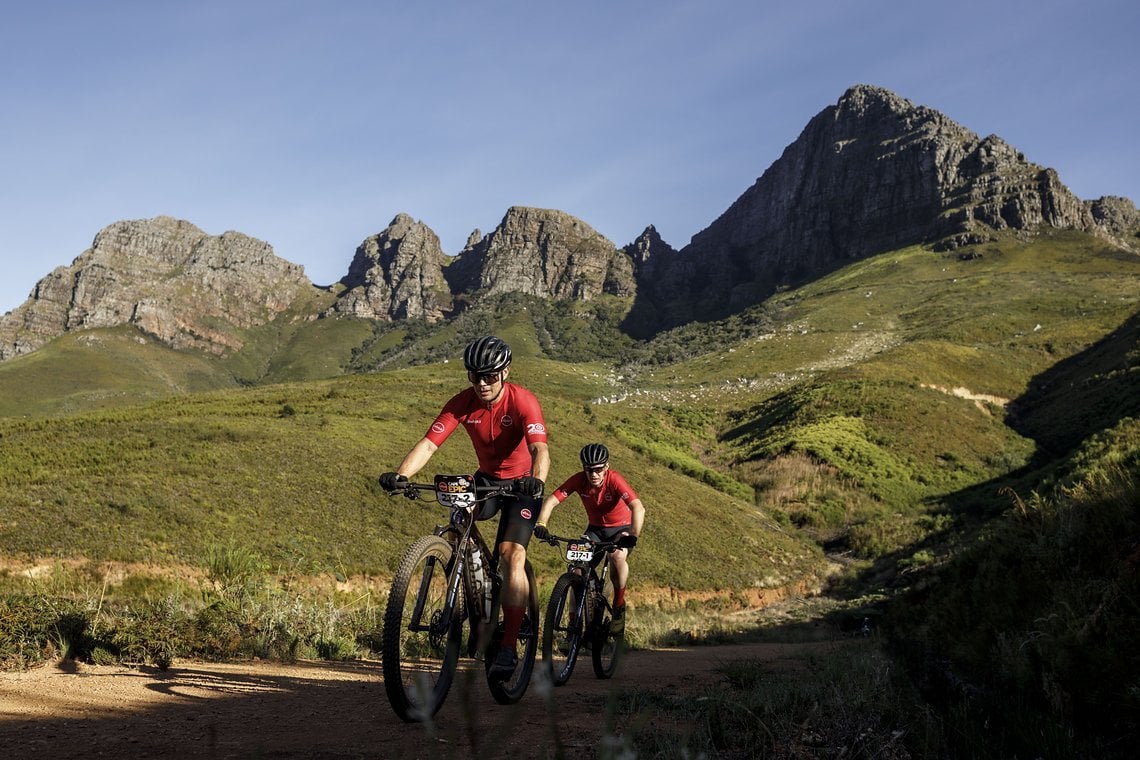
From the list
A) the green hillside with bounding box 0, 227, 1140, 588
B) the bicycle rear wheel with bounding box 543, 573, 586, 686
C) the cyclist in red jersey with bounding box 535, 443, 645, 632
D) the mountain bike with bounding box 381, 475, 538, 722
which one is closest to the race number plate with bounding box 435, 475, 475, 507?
the mountain bike with bounding box 381, 475, 538, 722

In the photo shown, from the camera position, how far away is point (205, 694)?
589 cm

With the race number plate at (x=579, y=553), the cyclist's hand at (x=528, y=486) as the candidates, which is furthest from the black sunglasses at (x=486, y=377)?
the race number plate at (x=579, y=553)

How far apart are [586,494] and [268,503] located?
18.1 metres

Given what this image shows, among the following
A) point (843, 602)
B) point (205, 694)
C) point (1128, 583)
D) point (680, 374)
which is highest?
point (680, 374)

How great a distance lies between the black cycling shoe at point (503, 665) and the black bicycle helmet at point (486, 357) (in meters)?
2.39

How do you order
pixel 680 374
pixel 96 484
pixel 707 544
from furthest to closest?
pixel 680 374 → pixel 707 544 → pixel 96 484

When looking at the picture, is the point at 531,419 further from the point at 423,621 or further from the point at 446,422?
the point at 423,621

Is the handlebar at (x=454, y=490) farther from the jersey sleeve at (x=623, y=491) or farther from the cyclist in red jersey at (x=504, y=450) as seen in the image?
the jersey sleeve at (x=623, y=491)

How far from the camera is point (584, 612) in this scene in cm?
795

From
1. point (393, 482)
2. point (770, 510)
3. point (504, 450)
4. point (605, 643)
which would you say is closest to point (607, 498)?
point (605, 643)

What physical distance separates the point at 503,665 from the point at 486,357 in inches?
102

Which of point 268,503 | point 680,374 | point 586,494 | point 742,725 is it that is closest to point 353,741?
point 742,725

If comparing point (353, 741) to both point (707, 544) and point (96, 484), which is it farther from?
point (707, 544)

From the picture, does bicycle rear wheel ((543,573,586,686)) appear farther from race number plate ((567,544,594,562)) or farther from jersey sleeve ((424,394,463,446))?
jersey sleeve ((424,394,463,446))
